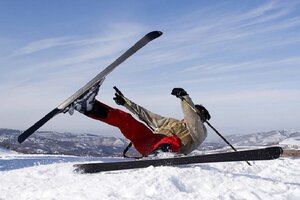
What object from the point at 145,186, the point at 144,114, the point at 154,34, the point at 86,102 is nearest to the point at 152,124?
the point at 144,114

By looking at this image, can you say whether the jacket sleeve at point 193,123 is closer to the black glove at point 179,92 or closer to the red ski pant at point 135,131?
the black glove at point 179,92

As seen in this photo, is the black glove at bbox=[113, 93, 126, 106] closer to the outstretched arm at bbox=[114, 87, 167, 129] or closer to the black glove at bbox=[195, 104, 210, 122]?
the outstretched arm at bbox=[114, 87, 167, 129]

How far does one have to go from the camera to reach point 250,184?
573 cm

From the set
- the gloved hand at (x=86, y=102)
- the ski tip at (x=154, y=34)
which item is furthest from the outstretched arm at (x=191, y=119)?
the gloved hand at (x=86, y=102)

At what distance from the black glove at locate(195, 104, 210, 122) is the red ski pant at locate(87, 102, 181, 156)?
2.18 feet

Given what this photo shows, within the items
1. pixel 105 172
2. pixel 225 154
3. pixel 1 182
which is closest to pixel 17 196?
pixel 1 182

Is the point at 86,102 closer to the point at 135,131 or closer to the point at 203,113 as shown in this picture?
the point at 135,131

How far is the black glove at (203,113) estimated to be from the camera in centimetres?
770

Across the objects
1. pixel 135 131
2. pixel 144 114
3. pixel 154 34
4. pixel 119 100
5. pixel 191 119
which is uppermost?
pixel 154 34

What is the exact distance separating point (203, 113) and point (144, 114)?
4.31 ft

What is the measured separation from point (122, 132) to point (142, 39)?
6.00ft

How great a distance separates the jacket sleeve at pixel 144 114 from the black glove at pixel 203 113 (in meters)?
0.89

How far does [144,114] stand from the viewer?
8469 millimetres

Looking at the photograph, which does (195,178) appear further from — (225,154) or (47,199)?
(47,199)
